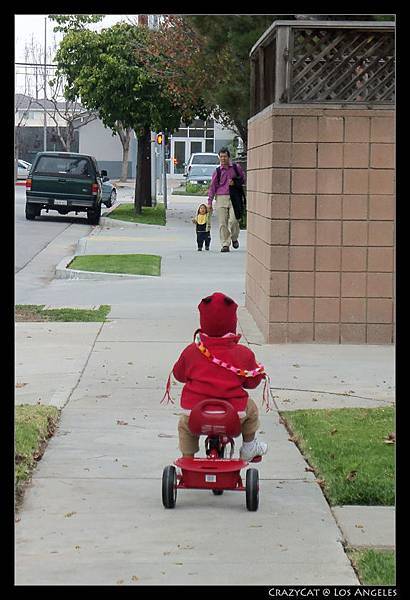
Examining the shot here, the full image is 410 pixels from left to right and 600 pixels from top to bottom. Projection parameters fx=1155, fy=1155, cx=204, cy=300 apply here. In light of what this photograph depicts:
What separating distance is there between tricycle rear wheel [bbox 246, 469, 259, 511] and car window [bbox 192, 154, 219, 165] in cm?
5567

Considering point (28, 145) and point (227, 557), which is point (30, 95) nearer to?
point (28, 145)

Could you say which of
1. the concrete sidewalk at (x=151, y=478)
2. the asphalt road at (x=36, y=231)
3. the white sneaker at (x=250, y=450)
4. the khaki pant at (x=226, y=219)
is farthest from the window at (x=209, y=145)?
the white sneaker at (x=250, y=450)

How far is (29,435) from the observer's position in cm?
705

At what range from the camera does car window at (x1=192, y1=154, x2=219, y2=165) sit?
61.2 meters

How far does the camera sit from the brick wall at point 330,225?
1080 cm

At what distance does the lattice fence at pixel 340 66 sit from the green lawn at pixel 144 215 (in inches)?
785

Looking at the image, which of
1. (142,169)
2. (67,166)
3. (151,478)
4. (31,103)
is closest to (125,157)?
(31,103)

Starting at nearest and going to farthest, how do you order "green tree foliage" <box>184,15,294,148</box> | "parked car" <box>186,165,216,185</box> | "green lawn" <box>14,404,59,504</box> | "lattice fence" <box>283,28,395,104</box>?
"green lawn" <box>14,404,59,504</box>
"lattice fence" <box>283,28,395,104</box>
"green tree foliage" <box>184,15,294,148</box>
"parked car" <box>186,165,216,185</box>

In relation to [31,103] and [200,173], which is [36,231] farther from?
[31,103]

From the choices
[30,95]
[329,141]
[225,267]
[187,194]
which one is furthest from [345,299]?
[30,95]

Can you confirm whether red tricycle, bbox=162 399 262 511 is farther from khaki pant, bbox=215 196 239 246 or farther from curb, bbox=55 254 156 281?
khaki pant, bbox=215 196 239 246

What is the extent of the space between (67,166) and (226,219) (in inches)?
431

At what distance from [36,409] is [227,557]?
307cm

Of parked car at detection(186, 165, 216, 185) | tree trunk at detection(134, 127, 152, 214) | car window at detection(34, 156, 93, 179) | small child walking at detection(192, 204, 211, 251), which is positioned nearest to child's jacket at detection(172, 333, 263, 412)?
small child walking at detection(192, 204, 211, 251)
